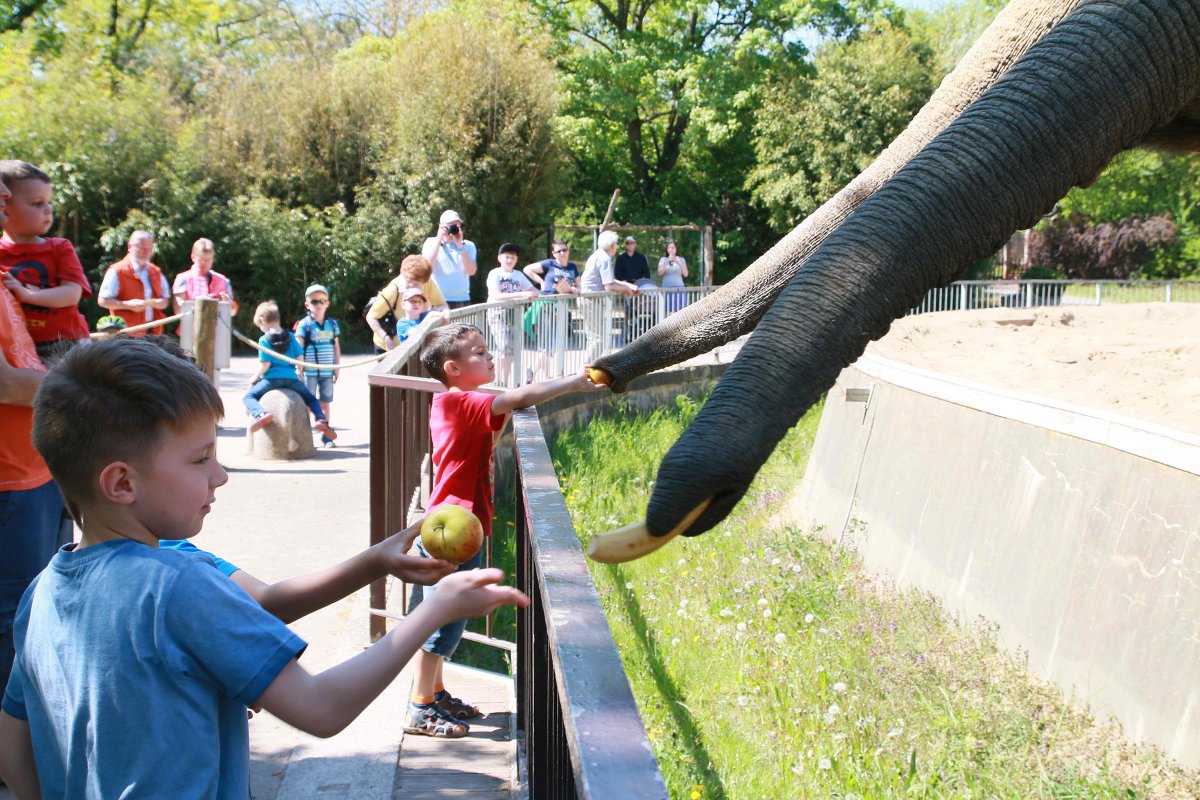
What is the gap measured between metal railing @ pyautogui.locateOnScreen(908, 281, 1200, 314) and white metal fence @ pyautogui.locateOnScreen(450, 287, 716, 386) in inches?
455

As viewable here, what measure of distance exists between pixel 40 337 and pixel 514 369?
7598 millimetres

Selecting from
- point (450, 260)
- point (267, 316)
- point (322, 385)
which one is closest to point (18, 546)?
point (267, 316)

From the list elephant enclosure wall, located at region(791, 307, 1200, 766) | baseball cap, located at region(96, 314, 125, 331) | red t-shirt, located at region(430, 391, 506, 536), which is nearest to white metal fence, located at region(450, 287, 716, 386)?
elephant enclosure wall, located at region(791, 307, 1200, 766)

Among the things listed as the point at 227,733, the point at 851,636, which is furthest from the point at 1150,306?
the point at 227,733

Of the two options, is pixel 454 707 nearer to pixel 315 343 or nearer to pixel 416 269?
pixel 416 269

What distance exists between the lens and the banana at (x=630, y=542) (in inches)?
87.3

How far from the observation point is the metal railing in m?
29.4

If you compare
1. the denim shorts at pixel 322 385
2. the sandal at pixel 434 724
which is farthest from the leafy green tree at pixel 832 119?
the sandal at pixel 434 724

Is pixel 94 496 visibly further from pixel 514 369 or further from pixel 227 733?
pixel 514 369

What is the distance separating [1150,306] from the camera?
16359mm

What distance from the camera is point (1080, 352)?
12.1 meters

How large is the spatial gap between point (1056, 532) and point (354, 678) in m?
5.50

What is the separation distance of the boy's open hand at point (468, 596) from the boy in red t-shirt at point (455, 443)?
95.2 inches

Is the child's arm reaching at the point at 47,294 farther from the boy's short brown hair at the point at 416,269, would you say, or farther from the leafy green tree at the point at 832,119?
the leafy green tree at the point at 832,119
